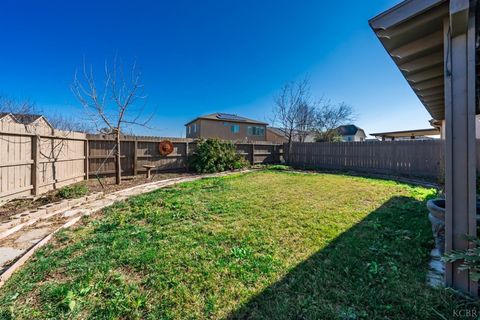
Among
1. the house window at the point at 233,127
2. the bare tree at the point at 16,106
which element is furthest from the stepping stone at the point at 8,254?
the house window at the point at 233,127

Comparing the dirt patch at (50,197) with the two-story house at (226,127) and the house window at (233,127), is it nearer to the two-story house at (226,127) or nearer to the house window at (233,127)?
the two-story house at (226,127)

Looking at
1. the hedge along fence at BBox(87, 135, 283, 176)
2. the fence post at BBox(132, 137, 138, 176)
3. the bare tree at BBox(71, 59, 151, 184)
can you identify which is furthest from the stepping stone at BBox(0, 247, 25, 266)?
the fence post at BBox(132, 137, 138, 176)

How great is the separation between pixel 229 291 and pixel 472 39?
2.82m

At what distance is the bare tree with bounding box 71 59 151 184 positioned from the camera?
608cm

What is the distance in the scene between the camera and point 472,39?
1.58 metres

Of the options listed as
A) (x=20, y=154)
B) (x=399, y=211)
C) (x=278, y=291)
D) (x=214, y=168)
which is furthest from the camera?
(x=214, y=168)

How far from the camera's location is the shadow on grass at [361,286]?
146 cm

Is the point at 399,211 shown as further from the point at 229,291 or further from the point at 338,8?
the point at 338,8

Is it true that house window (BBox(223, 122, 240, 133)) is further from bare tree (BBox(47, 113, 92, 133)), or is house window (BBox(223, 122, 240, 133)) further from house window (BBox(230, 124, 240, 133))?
bare tree (BBox(47, 113, 92, 133))

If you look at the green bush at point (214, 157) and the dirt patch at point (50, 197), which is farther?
the green bush at point (214, 157)

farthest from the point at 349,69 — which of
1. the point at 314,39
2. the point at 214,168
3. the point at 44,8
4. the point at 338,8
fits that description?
the point at 44,8

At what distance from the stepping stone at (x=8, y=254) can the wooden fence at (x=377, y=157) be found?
346 inches

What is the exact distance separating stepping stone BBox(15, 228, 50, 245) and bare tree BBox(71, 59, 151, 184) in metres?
3.32

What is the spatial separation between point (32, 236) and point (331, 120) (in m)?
20.0
